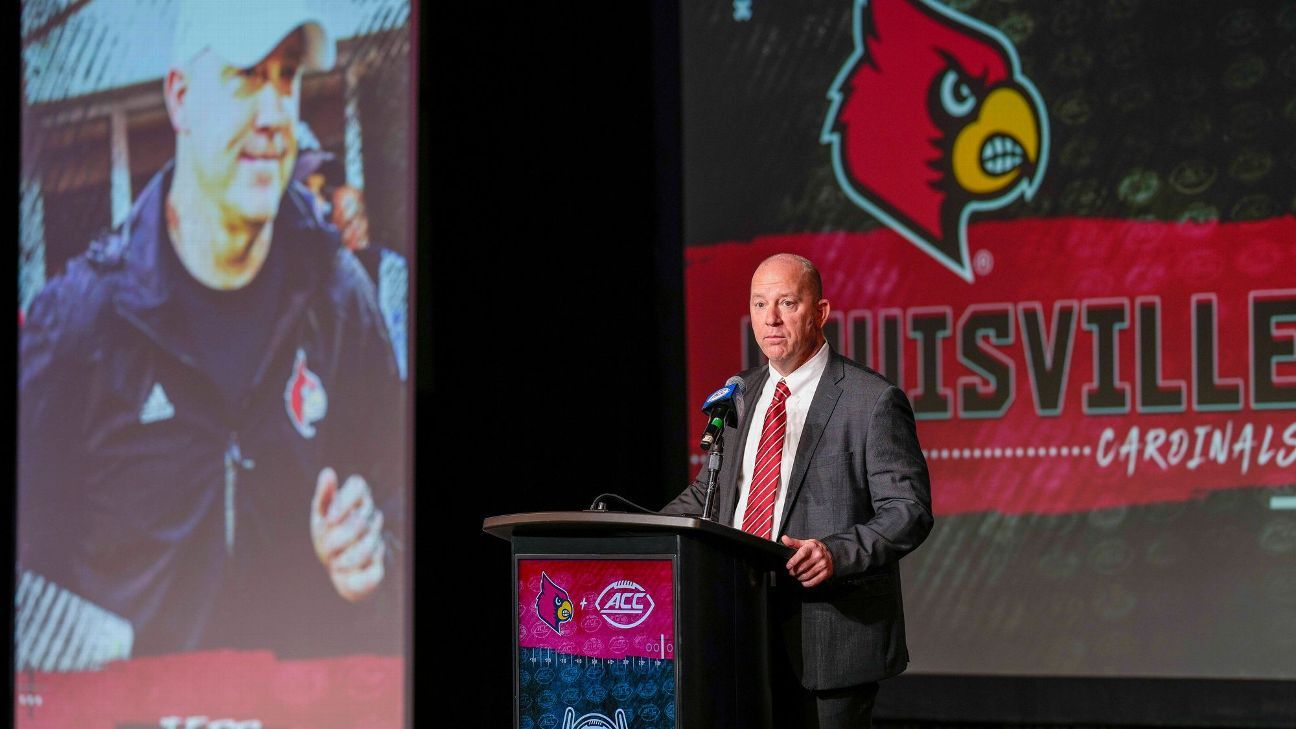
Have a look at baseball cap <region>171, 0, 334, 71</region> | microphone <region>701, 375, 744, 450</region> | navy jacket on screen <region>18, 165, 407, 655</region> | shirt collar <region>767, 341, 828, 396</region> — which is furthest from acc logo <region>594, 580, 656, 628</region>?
baseball cap <region>171, 0, 334, 71</region>

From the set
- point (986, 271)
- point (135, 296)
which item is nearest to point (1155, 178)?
point (986, 271)

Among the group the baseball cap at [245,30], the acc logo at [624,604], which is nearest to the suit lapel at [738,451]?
the acc logo at [624,604]

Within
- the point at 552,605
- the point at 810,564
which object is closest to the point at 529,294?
the point at 552,605

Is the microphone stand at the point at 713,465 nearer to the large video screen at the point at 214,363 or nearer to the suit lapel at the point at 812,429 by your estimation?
the suit lapel at the point at 812,429

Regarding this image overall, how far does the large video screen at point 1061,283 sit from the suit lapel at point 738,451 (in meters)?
2.20

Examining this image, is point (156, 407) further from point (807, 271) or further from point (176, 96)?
point (807, 271)

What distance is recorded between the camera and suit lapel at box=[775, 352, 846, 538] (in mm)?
2307

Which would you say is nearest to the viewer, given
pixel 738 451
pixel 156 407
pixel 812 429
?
pixel 812 429

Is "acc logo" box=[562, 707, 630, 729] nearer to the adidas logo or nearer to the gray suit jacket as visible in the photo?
the gray suit jacket

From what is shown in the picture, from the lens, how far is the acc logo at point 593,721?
205 cm

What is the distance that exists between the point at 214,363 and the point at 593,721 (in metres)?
2.58

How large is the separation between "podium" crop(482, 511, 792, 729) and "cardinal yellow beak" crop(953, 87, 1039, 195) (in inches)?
107

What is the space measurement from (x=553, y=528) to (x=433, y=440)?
5.85 ft

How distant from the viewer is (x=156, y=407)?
4.35m
